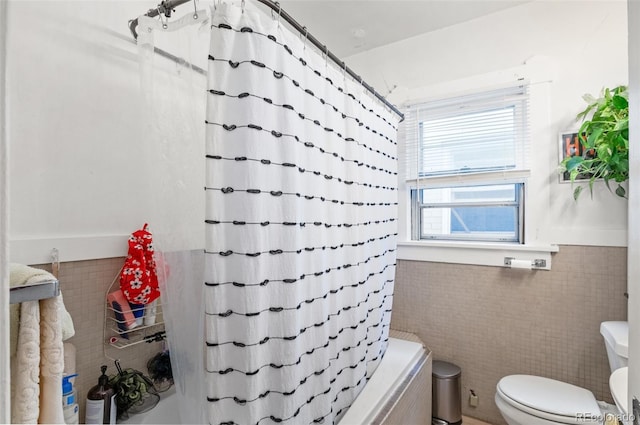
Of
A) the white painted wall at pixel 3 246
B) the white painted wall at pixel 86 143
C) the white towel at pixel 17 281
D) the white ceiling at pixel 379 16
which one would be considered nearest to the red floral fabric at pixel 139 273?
the white painted wall at pixel 86 143

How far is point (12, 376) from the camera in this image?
0.45 m

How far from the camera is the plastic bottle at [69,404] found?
3.43 ft

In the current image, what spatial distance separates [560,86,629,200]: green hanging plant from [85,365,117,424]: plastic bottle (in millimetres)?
2360

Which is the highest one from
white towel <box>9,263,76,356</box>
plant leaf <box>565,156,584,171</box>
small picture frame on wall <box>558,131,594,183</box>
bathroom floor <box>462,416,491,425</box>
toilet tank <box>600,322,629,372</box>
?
small picture frame on wall <box>558,131,594,183</box>

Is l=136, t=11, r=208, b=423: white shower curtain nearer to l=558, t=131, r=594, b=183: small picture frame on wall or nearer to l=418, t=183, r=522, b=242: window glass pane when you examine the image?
l=418, t=183, r=522, b=242: window glass pane

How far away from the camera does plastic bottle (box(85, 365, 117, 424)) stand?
3.90 feet

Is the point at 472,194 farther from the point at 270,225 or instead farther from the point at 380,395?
the point at 270,225

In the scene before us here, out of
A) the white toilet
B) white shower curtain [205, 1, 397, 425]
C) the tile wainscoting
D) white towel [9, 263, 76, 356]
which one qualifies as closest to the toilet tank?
the white toilet

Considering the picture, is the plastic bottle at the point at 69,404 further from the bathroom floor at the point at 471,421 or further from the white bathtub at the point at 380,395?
the bathroom floor at the point at 471,421

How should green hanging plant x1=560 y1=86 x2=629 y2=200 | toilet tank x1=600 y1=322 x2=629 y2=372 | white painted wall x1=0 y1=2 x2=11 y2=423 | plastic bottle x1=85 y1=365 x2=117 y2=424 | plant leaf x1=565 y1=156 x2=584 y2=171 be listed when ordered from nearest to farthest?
1. white painted wall x1=0 y1=2 x2=11 y2=423
2. plastic bottle x1=85 y1=365 x2=117 y2=424
3. toilet tank x1=600 y1=322 x2=629 y2=372
4. green hanging plant x1=560 y1=86 x2=629 y2=200
5. plant leaf x1=565 y1=156 x2=584 y2=171

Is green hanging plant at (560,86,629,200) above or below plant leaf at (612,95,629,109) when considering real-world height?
below

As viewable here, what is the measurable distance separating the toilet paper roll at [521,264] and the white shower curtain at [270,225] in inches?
46.3

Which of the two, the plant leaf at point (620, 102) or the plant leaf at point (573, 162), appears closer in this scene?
the plant leaf at point (620, 102)

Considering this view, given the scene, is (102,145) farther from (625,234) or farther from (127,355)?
(625,234)
